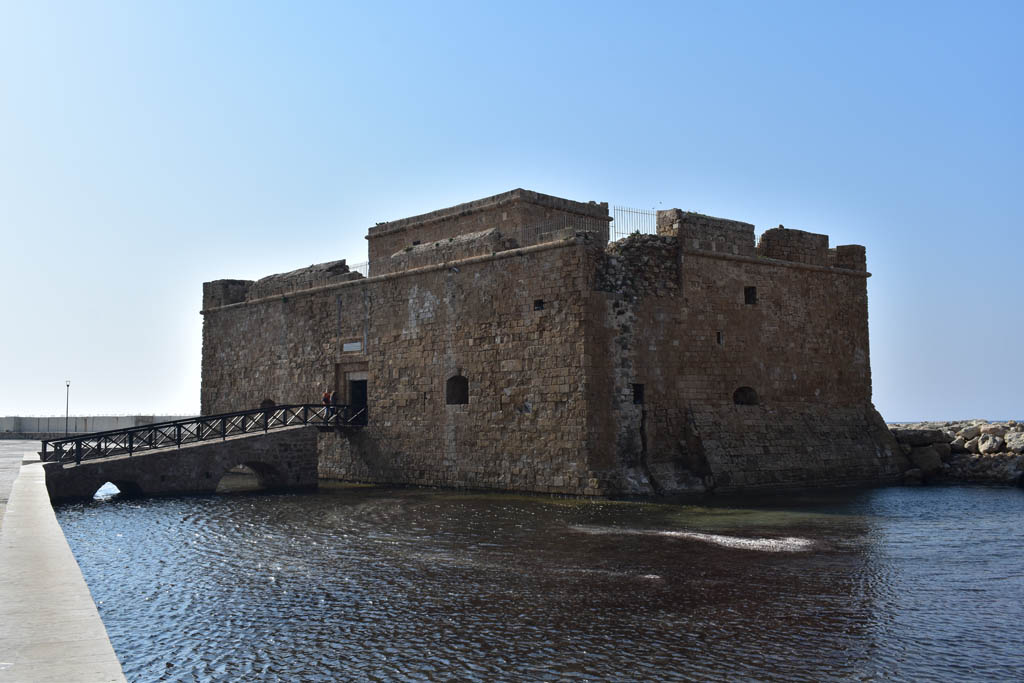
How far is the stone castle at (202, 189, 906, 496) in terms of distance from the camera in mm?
17141

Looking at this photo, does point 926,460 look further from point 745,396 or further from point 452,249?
point 452,249

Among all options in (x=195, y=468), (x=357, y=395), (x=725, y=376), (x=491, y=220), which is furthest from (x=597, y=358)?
(x=195, y=468)

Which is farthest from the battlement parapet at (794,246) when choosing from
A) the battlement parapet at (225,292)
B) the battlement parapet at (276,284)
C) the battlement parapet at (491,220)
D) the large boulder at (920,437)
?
the battlement parapet at (225,292)

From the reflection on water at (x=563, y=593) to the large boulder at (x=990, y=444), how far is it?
7662mm

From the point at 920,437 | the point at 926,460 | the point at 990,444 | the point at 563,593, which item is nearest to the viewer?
the point at 563,593

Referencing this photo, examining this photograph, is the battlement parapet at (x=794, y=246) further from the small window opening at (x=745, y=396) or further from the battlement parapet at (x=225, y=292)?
the battlement parapet at (x=225, y=292)

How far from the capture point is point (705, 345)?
18.5 meters

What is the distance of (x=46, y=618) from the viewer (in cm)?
487

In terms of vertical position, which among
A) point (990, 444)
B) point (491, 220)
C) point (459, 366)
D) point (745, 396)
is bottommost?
point (990, 444)

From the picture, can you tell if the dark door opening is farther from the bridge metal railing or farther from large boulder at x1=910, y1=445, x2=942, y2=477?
large boulder at x1=910, y1=445, x2=942, y2=477

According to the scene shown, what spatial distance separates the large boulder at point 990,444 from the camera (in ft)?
71.5

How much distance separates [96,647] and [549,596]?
492 cm

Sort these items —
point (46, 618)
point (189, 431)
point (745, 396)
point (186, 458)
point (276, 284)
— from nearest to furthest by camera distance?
point (46, 618) < point (186, 458) < point (745, 396) < point (189, 431) < point (276, 284)

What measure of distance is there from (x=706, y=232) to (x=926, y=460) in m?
8.31
